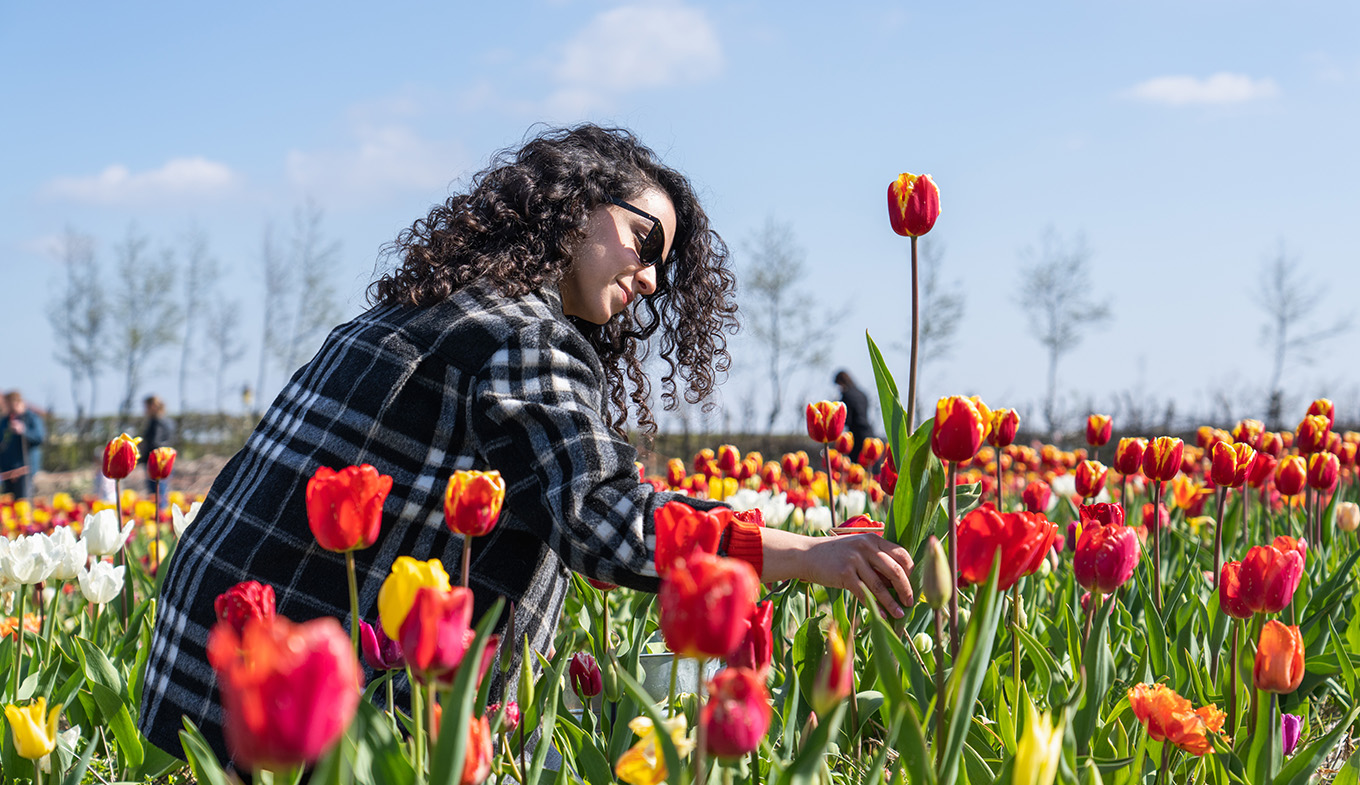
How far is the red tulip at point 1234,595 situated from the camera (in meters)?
1.43

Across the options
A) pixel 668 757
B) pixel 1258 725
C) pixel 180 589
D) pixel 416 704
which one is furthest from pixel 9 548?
pixel 1258 725

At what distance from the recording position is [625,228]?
2.36m

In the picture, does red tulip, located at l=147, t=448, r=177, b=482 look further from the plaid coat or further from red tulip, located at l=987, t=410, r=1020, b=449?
red tulip, located at l=987, t=410, r=1020, b=449

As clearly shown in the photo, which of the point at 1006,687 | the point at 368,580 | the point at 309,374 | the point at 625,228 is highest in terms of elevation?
the point at 625,228

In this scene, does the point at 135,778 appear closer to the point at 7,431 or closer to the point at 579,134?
the point at 579,134

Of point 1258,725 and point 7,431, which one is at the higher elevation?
point 1258,725

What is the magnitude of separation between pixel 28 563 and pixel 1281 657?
88.0 inches

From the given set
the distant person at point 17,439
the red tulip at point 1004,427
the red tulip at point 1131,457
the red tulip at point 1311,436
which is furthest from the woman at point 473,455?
the distant person at point 17,439

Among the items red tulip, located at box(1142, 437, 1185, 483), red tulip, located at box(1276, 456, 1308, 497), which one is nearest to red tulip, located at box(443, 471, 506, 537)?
red tulip, located at box(1142, 437, 1185, 483)

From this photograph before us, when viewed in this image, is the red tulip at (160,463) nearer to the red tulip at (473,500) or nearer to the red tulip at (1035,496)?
the red tulip at (473,500)

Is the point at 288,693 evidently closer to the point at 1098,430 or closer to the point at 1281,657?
the point at 1281,657

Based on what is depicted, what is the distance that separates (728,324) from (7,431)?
9.91 meters

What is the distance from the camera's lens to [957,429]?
1.25m

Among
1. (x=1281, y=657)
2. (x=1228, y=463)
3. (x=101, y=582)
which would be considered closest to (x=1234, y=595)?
(x=1281, y=657)
